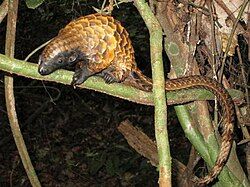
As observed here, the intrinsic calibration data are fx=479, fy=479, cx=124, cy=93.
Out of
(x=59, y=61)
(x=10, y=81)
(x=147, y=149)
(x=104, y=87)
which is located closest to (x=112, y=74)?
(x=104, y=87)

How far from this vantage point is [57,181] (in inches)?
176

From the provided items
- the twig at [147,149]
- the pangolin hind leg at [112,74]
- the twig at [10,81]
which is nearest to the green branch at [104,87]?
the pangolin hind leg at [112,74]

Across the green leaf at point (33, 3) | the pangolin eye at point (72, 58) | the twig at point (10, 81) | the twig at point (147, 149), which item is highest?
the green leaf at point (33, 3)

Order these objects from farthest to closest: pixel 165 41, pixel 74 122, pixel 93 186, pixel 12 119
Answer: pixel 74 122 → pixel 93 186 → pixel 165 41 → pixel 12 119

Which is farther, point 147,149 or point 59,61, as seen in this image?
point 147,149

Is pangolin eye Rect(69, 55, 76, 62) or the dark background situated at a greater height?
pangolin eye Rect(69, 55, 76, 62)

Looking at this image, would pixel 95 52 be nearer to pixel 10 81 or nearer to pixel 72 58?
pixel 72 58

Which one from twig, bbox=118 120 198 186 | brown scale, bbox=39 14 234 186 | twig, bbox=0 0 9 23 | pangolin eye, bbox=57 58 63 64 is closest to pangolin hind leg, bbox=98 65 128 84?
brown scale, bbox=39 14 234 186

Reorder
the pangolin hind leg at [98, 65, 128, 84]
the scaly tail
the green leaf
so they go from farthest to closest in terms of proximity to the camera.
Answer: the green leaf
the scaly tail
the pangolin hind leg at [98, 65, 128, 84]

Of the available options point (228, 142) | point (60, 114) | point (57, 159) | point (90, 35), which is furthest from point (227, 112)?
point (60, 114)

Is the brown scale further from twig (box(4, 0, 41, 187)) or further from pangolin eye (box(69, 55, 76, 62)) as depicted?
twig (box(4, 0, 41, 187))

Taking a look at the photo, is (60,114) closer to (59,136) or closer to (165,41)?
(59,136)

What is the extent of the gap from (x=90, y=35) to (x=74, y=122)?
12.8 ft

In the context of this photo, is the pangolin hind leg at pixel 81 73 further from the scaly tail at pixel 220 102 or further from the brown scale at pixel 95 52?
the scaly tail at pixel 220 102
